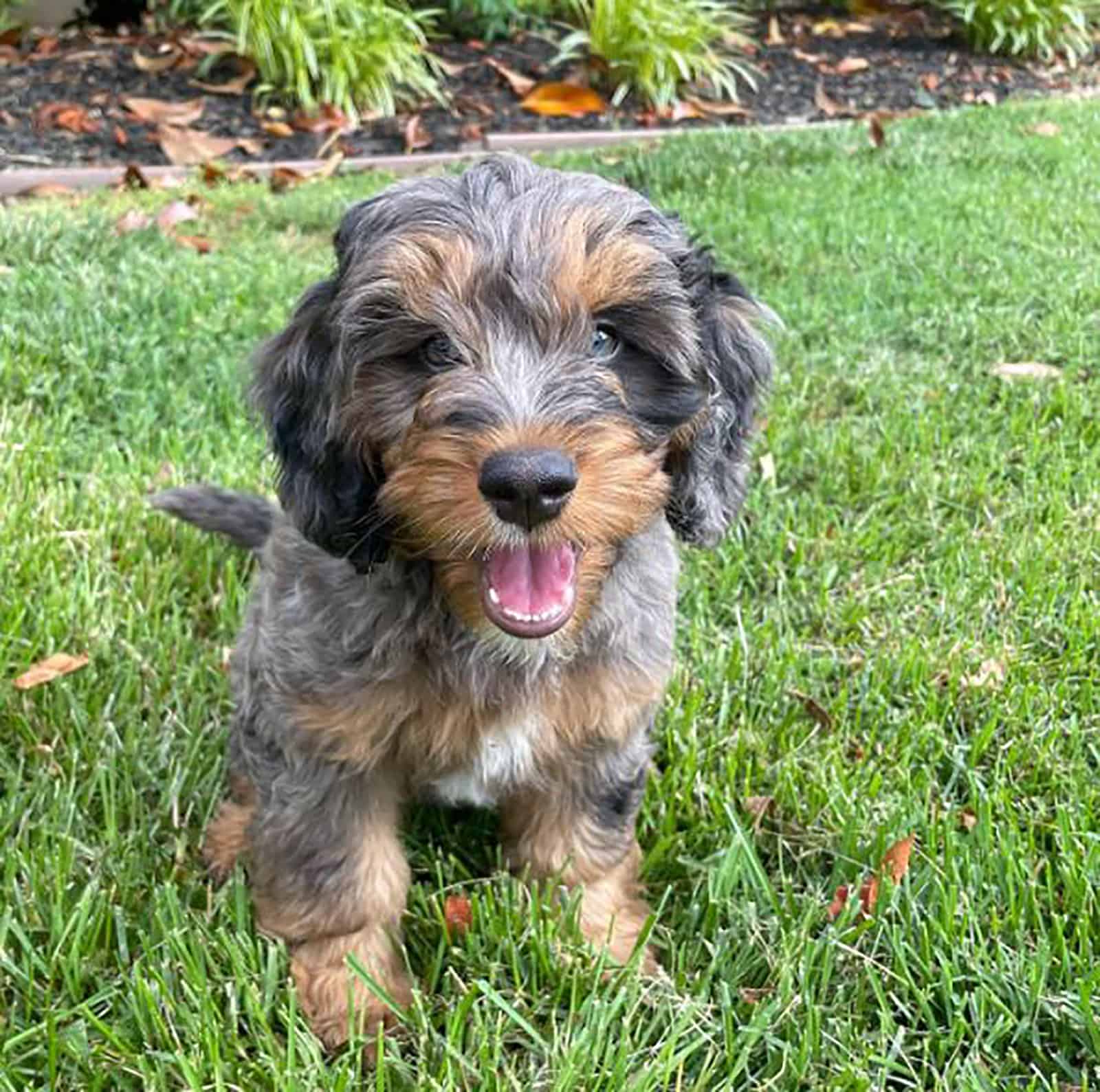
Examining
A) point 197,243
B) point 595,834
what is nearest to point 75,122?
point 197,243

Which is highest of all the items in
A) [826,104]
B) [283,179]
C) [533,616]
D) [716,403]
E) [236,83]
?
[716,403]

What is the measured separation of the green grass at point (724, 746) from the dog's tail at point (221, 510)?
19 cm

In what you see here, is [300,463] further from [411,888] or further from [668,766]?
[668,766]

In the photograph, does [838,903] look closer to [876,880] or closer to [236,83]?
[876,880]

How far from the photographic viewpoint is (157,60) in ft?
33.5

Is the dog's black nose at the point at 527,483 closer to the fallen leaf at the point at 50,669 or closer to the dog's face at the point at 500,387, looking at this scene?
the dog's face at the point at 500,387

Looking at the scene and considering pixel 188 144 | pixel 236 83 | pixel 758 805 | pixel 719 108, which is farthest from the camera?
pixel 719 108

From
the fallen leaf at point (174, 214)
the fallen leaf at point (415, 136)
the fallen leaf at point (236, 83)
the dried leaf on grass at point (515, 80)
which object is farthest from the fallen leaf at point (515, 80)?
the fallen leaf at point (174, 214)

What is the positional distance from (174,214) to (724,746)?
5568 millimetres

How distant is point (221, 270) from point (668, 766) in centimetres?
413

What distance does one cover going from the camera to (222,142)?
9375 mm

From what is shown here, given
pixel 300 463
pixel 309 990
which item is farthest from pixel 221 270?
pixel 309 990

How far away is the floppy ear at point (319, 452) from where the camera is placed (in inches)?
102

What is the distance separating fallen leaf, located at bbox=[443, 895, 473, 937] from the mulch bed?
7.39 m
